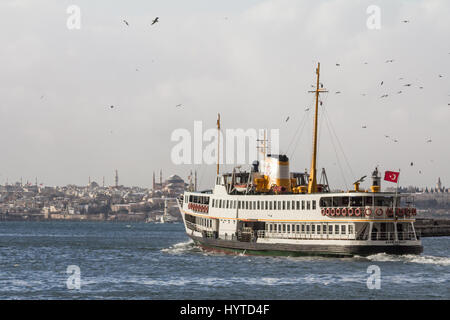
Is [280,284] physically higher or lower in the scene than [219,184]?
lower

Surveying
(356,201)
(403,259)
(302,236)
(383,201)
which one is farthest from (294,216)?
(403,259)

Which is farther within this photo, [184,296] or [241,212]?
[241,212]

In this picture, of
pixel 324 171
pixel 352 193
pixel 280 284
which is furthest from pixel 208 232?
pixel 280 284

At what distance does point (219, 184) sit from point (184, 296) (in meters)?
28.7

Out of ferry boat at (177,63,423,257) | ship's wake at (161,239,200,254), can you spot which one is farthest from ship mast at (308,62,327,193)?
ship's wake at (161,239,200,254)

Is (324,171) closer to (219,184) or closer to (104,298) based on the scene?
(219,184)

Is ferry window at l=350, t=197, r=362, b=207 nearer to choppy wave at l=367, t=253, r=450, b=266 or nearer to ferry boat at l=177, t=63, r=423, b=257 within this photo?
ferry boat at l=177, t=63, r=423, b=257

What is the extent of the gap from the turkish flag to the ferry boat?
131cm

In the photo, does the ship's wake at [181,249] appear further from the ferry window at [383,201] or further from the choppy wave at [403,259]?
the ferry window at [383,201]

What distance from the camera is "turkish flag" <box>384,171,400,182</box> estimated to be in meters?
51.3

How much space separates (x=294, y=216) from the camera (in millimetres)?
57281

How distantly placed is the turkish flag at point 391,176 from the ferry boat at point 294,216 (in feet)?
4.30

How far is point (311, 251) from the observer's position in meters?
55.9

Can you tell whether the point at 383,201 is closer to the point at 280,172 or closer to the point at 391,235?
the point at 391,235
